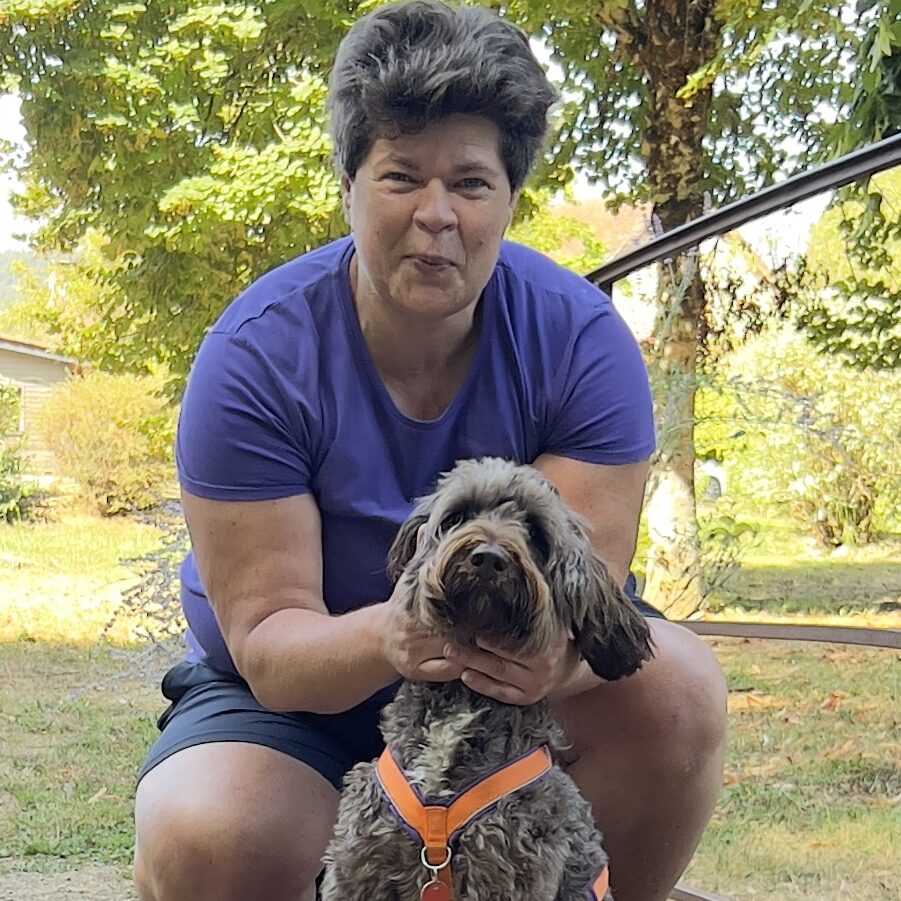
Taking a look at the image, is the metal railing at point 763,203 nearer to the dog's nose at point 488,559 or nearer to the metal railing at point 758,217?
the metal railing at point 758,217

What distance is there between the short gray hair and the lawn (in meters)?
2.59

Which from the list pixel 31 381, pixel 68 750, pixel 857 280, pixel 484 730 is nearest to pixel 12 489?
pixel 31 381

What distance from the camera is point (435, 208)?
2.18 meters

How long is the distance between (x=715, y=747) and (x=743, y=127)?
24.3 ft

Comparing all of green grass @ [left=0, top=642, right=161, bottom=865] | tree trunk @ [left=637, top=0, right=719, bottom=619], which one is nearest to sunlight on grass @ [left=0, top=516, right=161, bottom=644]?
green grass @ [left=0, top=642, right=161, bottom=865]

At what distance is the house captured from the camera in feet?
41.7

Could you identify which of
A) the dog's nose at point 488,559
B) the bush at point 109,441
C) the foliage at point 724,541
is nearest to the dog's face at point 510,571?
the dog's nose at point 488,559

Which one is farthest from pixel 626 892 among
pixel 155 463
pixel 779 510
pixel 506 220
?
pixel 155 463

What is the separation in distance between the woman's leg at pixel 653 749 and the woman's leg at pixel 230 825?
1.70 feet

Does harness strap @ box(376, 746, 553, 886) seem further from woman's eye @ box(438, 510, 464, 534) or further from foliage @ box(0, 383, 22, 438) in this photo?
foliage @ box(0, 383, 22, 438)

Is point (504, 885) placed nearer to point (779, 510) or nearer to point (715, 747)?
point (715, 747)

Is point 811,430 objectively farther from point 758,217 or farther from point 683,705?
point 683,705

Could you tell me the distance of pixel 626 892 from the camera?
104 inches

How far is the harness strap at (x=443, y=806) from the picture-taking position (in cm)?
202
